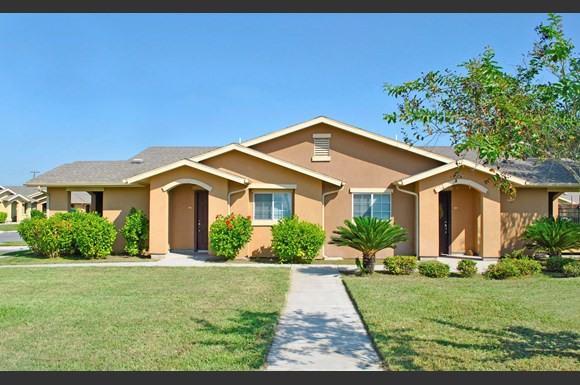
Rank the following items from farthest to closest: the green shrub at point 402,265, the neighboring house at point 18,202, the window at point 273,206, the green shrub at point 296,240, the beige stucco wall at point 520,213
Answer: the neighboring house at point 18,202 < the beige stucco wall at point 520,213 < the window at point 273,206 < the green shrub at point 296,240 < the green shrub at point 402,265

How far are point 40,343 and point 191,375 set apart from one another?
9.25ft

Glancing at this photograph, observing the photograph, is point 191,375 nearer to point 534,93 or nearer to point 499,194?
point 534,93

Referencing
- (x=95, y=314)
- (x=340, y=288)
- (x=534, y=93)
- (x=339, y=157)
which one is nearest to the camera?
(x=534, y=93)

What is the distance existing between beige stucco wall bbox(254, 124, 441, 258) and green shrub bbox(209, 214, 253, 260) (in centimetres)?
360

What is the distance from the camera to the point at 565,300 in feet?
33.9

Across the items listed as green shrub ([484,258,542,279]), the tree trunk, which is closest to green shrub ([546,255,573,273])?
green shrub ([484,258,542,279])

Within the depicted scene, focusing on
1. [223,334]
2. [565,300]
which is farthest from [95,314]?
[565,300]

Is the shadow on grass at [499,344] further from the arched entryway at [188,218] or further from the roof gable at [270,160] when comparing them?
the arched entryway at [188,218]

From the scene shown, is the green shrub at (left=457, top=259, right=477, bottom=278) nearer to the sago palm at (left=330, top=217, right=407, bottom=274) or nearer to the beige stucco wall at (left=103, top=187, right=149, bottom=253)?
the sago palm at (left=330, top=217, right=407, bottom=274)

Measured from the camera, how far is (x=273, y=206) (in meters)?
18.4

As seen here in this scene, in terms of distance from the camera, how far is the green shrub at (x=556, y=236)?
52.9 ft

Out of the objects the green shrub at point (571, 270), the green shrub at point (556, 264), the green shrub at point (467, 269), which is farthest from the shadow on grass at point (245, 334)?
the green shrub at point (556, 264)

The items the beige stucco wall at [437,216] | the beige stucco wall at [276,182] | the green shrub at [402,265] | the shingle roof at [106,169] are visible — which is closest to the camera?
the green shrub at [402,265]

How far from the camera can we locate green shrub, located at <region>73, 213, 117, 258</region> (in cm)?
1786
